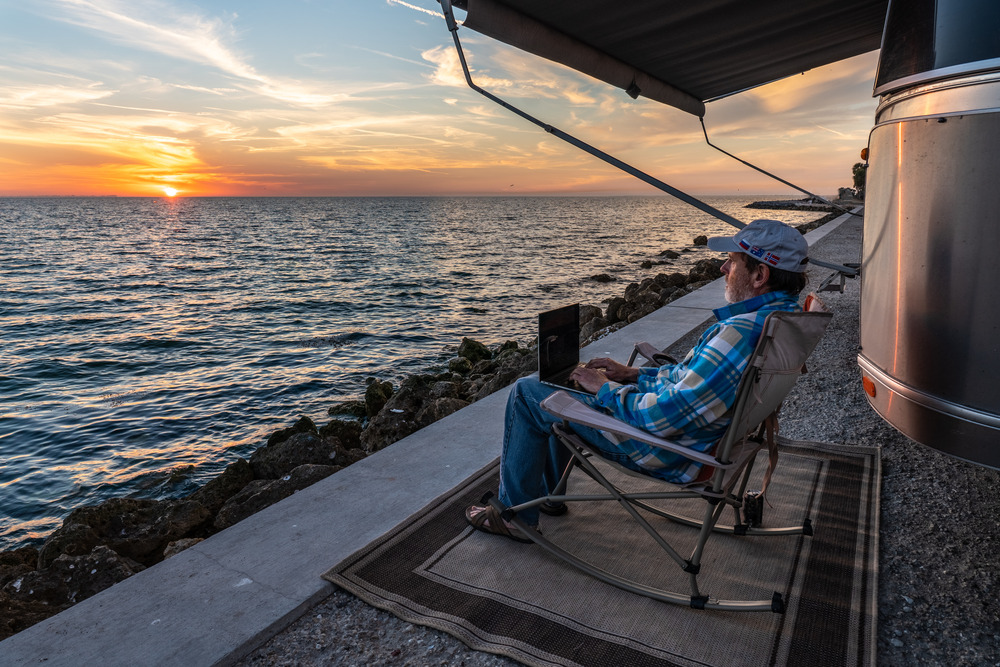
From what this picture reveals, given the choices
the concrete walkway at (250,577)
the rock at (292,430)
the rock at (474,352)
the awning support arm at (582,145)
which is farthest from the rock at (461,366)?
the awning support arm at (582,145)

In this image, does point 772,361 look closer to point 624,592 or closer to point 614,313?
point 624,592

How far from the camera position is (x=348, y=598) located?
2484 millimetres

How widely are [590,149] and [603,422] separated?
177 cm

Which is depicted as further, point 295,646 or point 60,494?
point 60,494

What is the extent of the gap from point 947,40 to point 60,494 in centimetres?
813

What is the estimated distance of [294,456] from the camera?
4.90 metres

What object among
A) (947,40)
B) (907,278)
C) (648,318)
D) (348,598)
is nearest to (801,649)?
(907,278)

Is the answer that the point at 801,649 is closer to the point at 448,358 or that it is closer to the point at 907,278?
the point at 907,278

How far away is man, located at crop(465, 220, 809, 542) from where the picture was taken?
2.28 metres

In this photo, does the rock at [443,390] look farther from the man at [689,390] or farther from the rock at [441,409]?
the man at [689,390]

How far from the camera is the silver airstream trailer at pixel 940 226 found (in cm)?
219

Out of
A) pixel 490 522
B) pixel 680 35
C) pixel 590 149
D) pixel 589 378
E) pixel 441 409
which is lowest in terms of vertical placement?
pixel 441 409

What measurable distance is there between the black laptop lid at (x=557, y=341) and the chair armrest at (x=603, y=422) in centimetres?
24

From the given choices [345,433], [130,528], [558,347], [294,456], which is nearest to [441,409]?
[345,433]
